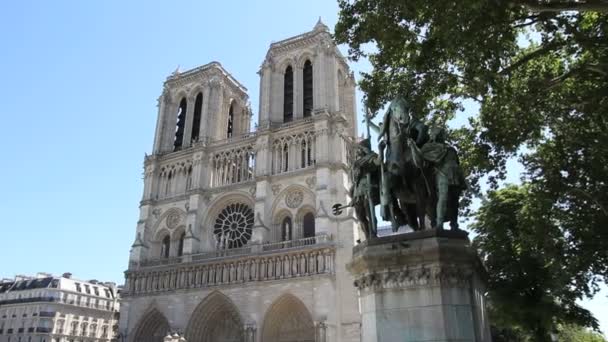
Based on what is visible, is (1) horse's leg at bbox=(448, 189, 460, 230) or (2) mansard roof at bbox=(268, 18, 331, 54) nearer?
(1) horse's leg at bbox=(448, 189, 460, 230)

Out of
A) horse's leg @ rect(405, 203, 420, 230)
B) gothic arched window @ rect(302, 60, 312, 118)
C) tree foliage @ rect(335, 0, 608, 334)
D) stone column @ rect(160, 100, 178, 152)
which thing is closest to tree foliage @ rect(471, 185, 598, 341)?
tree foliage @ rect(335, 0, 608, 334)

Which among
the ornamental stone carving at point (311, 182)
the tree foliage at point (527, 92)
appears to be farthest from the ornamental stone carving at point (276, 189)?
the tree foliage at point (527, 92)

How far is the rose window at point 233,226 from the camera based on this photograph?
32750mm

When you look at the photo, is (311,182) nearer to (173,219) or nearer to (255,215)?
(255,215)

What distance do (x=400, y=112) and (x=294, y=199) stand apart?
24.7 metres

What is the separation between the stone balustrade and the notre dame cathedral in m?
0.07

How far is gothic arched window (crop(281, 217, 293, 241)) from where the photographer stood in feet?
101

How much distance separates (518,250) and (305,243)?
13.8m

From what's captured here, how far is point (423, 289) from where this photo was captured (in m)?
5.52

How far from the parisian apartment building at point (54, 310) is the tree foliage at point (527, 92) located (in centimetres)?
3854

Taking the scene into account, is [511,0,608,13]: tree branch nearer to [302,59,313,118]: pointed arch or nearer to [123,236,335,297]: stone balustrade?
[123,236,335,297]: stone balustrade

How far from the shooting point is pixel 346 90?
37.1 m

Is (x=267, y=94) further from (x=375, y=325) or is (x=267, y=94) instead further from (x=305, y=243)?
(x=375, y=325)

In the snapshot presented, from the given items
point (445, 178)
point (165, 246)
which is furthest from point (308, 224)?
point (445, 178)
